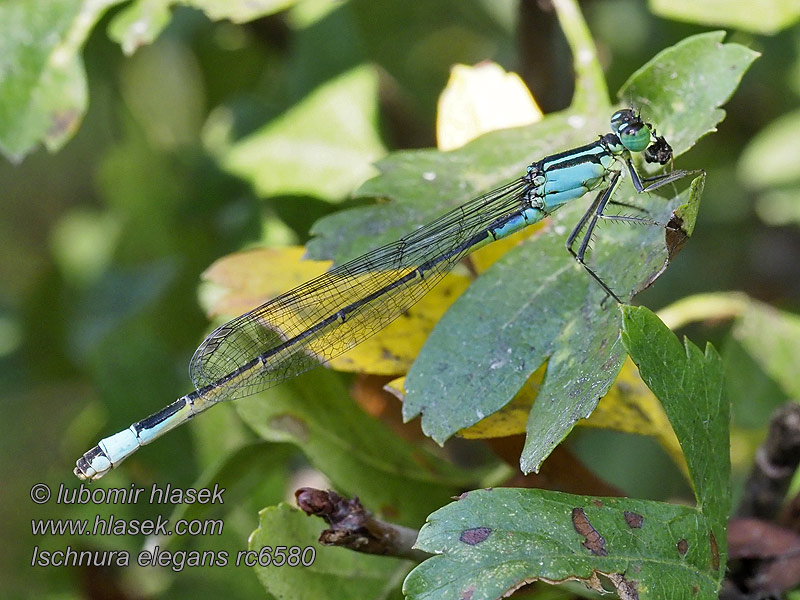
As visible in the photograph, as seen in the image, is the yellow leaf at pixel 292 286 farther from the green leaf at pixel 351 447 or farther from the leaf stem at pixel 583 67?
the leaf stem at pixel 583 67

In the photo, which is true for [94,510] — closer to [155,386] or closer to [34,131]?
[155,386]

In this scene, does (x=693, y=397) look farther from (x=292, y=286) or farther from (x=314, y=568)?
(x=292, y=286)

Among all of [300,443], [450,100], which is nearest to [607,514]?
[300,443]

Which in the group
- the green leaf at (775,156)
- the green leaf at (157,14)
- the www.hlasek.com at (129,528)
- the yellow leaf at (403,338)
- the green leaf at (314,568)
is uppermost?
the green leaf at (157,14)

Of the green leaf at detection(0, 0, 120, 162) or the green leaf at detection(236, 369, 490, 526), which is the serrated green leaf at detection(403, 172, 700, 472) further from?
the green leaf at detection(0, 0, 120, 162)

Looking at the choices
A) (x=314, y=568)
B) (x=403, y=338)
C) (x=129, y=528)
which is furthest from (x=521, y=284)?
(x=129, y=528)

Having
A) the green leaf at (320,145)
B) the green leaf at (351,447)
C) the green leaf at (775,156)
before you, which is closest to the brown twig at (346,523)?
the green leaf at (351,447)
